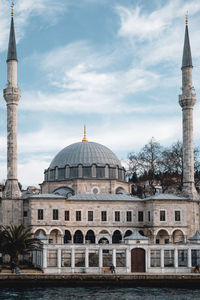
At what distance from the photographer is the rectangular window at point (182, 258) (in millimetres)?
37831

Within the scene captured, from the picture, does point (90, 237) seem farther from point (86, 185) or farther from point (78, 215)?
point (86, 185)

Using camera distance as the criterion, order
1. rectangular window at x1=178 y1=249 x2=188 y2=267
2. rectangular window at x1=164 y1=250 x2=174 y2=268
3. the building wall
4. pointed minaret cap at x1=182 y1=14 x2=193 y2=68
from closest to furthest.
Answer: rectangular window at x1=178 y1=249 x2=188 y2=267 < rectangular window at x1=164 y1=250 x2=174 y2=268 < pointed minaret cap at x1=182 y1=14 x2=193 y2=68 < the building wall

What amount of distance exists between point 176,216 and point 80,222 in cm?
801

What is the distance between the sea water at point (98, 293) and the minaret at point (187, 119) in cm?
1539

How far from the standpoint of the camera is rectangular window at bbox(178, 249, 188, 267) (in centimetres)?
3783

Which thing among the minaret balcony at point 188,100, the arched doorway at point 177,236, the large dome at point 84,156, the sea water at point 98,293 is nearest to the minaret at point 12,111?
the large dome at point 84,156

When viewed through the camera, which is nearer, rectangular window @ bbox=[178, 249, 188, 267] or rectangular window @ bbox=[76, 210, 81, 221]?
rectangular window @ bbox=[178, 249, 188, 267]

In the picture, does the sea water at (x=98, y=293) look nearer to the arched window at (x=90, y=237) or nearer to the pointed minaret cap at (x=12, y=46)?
the arched window at (x=90, y=237)

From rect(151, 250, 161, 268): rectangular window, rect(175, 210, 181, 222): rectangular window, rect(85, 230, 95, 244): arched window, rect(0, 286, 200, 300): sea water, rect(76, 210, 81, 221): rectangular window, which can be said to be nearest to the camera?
rect(0, 286, 200, 300): sea water

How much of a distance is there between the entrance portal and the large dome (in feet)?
55.5

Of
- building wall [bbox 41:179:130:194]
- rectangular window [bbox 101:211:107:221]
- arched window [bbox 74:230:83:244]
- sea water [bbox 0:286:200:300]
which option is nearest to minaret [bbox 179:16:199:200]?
rectangular window [bbox 101:211:107:221]

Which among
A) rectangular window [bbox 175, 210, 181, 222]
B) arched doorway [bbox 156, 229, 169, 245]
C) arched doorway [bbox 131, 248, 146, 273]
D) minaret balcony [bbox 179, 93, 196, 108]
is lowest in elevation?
arched doorway [bbox 131, 248, 146, 273]

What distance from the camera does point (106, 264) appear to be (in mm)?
37938

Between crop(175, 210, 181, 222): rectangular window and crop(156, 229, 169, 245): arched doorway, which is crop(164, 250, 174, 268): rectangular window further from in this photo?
crop(175, 210, 181, 222): rectangular window
